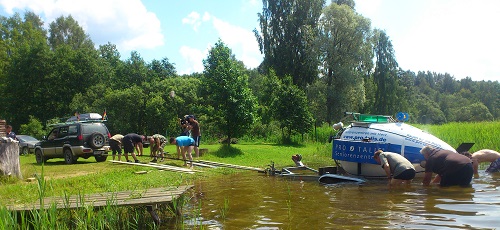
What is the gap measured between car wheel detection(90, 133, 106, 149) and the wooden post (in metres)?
5.41

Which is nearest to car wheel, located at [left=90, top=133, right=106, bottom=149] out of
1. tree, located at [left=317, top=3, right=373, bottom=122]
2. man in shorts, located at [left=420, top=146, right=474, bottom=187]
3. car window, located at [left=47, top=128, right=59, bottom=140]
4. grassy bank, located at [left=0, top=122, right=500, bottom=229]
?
grassy bank, located at [left=0, top=122, right=500, bottom=229]

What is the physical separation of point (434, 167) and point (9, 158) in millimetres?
12457

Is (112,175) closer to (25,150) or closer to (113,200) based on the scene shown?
(113,200)

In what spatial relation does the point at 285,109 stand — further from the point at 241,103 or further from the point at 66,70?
the point at 66,70

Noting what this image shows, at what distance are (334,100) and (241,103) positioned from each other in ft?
80.6

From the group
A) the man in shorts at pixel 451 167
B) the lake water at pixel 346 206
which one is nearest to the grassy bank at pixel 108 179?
the lake water at pixel 346 206

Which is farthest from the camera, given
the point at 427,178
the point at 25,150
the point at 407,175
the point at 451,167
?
the point at 25,150

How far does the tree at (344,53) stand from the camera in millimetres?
45594

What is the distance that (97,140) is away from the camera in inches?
755

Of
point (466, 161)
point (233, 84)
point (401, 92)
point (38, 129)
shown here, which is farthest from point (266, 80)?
point (401, 92)

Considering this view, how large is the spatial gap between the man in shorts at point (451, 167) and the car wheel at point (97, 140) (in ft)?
45.6

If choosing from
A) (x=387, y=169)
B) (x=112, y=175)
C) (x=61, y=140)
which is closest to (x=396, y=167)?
(x=387, y=169)

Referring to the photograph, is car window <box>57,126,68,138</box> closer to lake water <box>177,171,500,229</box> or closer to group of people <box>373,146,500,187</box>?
lake water <box>177,171,500,229</box>

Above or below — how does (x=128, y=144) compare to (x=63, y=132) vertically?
below
